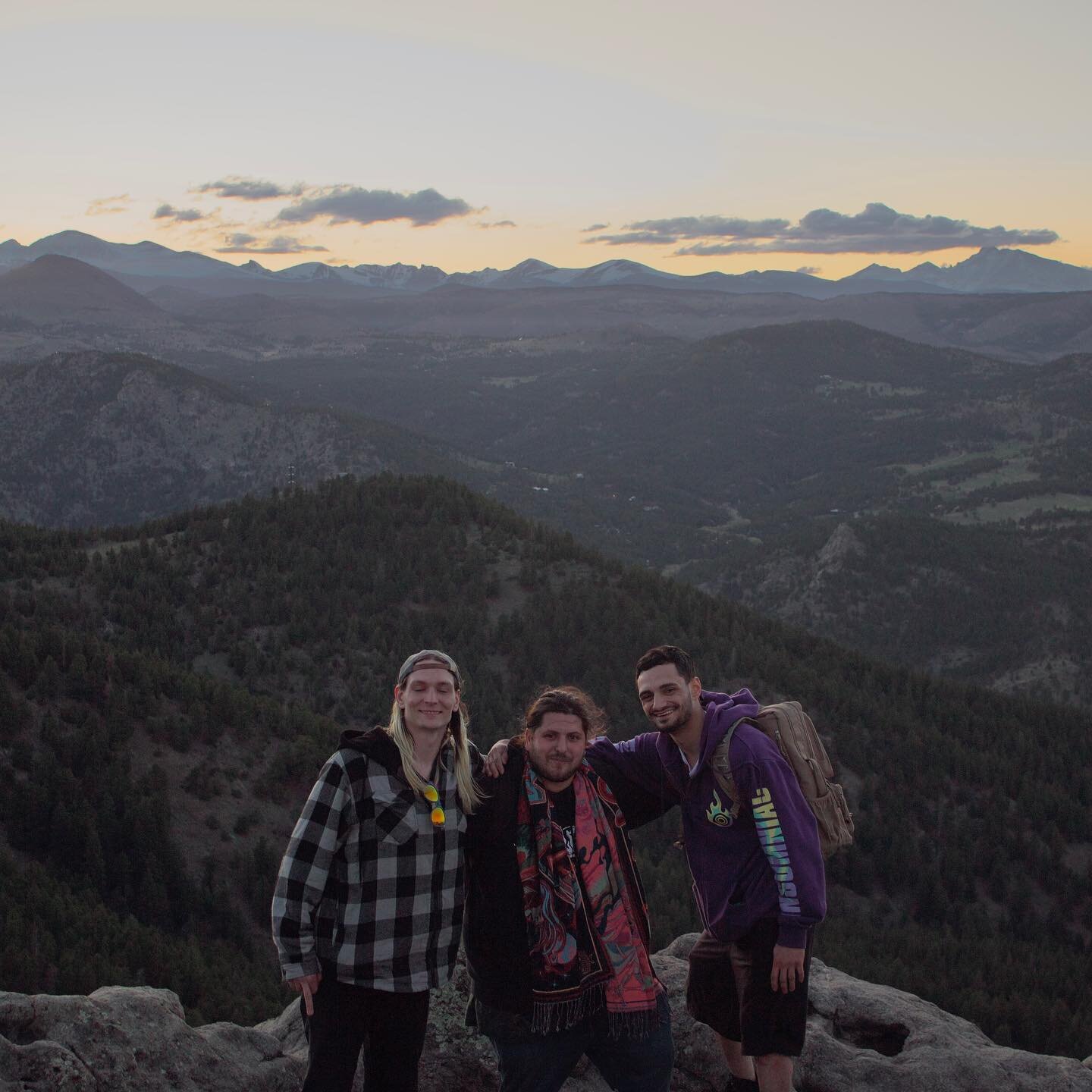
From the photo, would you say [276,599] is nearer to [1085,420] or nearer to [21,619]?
[21,619]

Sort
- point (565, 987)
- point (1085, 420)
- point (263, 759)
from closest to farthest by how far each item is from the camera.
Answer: point (565, 987) → point (263, 759) → point (1085, 420)

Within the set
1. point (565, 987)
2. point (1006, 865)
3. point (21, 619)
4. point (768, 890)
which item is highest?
point (768, 890)

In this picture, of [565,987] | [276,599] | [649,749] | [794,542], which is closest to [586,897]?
[565,987]

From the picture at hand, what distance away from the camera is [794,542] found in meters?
105

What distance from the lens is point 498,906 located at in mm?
5543

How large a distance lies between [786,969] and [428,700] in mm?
2589

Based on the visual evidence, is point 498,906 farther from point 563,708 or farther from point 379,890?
point 563,708

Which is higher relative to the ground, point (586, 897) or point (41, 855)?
point (586, 897)

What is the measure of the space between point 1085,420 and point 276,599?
515ft

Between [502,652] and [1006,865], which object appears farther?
[502,652]

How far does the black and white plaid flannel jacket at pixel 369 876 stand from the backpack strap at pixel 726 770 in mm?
1549

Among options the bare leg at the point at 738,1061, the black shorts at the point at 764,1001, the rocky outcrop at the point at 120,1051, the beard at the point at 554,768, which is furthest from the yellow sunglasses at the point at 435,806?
the rocky outcrop at the point at 120,1051

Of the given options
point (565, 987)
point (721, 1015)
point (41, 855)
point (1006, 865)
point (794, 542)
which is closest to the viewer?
point (565, 987)

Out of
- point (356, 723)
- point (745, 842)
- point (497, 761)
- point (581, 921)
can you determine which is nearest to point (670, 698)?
point (745, 842)
